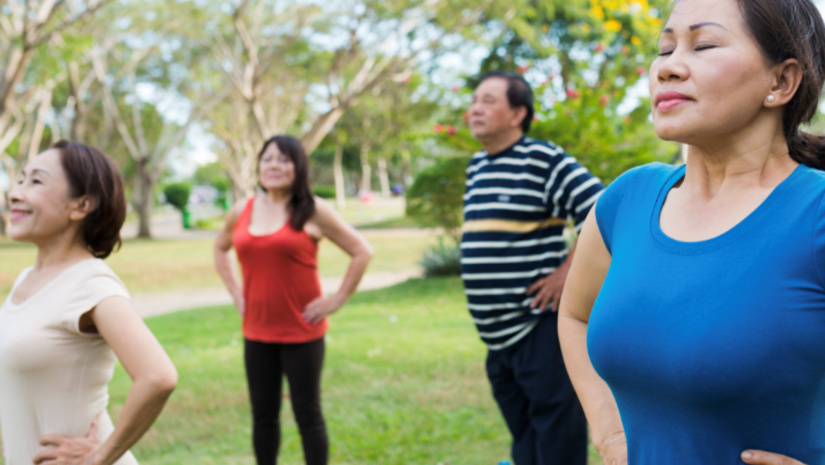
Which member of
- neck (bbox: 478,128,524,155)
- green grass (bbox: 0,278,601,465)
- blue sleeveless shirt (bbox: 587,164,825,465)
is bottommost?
green grass (bbox: 0,278,601,465)

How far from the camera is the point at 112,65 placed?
974 inches

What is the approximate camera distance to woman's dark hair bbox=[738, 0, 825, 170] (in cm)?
124

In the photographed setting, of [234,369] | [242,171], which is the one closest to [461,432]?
[234,369]

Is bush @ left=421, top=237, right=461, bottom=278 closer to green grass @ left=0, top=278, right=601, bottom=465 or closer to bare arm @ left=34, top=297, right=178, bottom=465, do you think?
green grass @ left=0, top=278, right=601, bottom=465

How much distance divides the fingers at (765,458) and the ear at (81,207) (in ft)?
6.87

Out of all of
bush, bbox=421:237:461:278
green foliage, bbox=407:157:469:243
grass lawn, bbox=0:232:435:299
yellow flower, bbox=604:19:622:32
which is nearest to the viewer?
green foliage, bbox=407:157:469:243

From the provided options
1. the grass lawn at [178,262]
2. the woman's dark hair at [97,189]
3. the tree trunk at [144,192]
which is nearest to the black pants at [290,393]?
the woman's dark hair at [97,189]

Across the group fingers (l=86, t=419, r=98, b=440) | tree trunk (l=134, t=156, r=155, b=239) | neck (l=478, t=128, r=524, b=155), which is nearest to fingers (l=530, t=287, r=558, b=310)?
neck (l=478, t=128, r=524, b=155)

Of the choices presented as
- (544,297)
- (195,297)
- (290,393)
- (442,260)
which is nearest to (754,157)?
(544,297)

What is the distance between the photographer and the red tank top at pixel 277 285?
3676 mm

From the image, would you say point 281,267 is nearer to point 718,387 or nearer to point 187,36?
point 718,387

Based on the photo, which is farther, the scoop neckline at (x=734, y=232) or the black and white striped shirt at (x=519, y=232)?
the black and white striped shirt at (x=519, y=232)

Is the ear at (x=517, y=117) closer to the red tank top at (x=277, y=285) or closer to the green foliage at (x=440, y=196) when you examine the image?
the red tank top at (x=277, y=285)

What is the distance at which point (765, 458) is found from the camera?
3.94 feet
